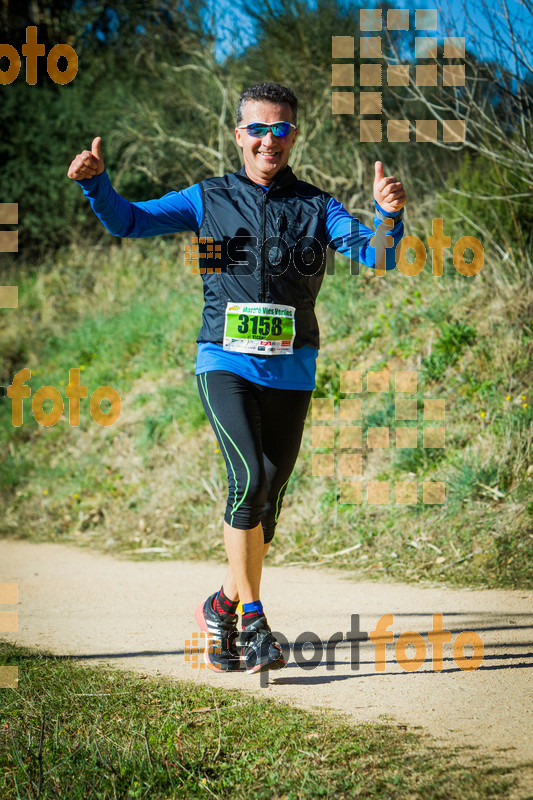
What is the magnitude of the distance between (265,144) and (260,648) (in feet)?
7.28

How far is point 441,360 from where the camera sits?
23.6 ft

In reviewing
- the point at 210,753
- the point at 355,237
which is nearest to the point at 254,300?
the point at 355,237

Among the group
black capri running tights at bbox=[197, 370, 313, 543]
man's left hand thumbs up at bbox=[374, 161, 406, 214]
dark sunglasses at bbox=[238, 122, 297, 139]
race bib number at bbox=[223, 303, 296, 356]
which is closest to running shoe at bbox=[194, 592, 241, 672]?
black capri running tights at bbox=[197, 370, 313, 543]

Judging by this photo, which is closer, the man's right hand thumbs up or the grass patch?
the grass patch

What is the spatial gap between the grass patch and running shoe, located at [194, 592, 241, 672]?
401 millimetres

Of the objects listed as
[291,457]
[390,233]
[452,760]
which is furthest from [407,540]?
[452,760]

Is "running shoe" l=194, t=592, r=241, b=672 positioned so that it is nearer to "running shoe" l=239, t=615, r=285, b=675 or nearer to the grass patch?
"running shoe" l=239, t=615, r=285, b=675

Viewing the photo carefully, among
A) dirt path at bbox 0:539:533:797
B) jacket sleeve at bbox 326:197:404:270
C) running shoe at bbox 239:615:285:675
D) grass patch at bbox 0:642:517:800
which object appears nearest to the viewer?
grass patch at bbox 0:642:517:800

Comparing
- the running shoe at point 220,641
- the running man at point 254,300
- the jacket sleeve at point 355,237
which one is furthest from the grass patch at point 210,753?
the jacket sleeve at point 355,237

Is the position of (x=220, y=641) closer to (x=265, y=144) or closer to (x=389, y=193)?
(x=389, y=193)

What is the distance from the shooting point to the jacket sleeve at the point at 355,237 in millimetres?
3582

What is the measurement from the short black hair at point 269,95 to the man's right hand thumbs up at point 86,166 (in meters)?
0.71

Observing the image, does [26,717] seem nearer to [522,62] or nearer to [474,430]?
[474,430]

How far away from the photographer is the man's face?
3.63m
